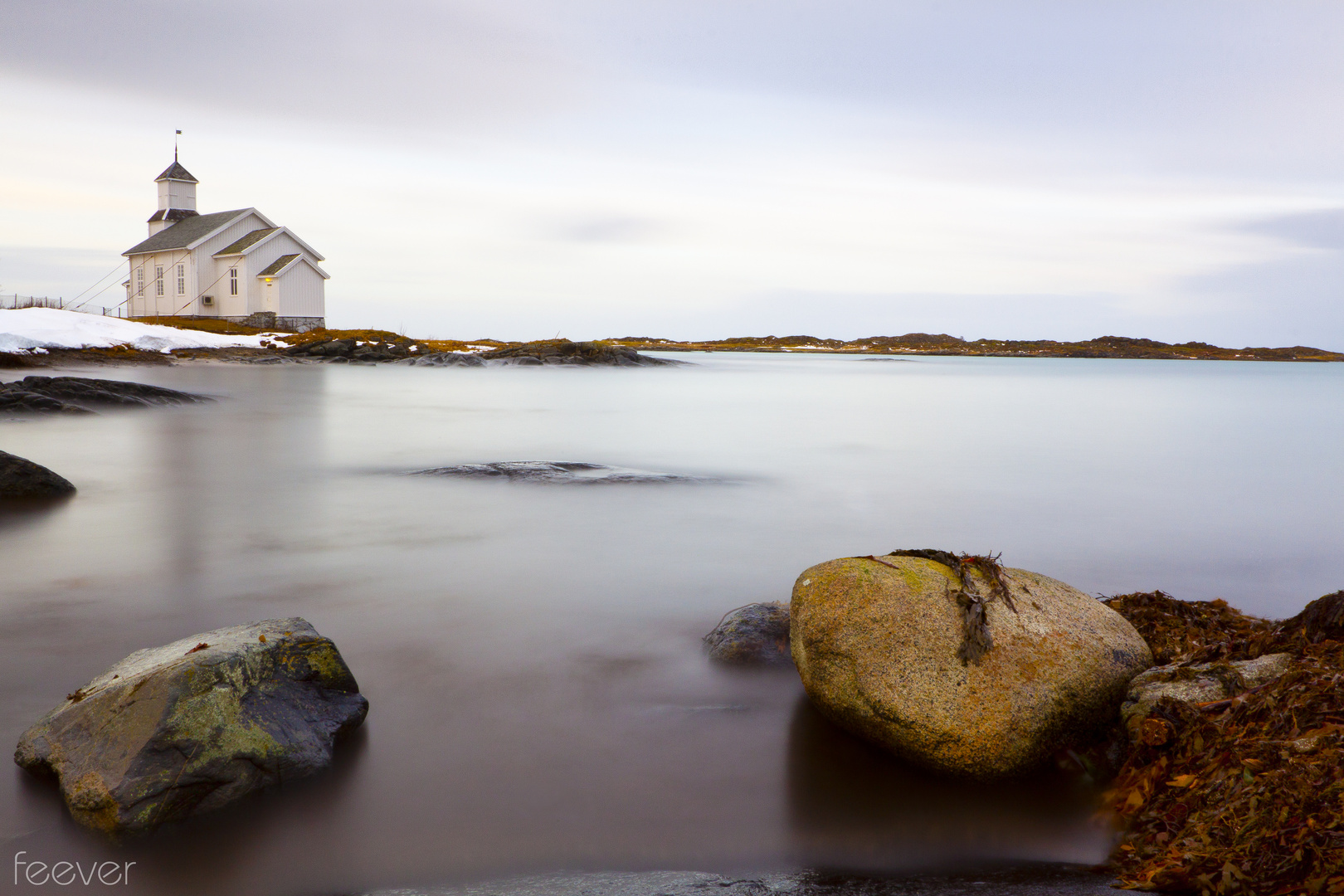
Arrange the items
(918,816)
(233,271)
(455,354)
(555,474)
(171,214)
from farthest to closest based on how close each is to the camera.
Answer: (455,354) → (171,214) → (233,271) → (555,474) → (918,816)

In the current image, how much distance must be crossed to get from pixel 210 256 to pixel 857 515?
43.5 m

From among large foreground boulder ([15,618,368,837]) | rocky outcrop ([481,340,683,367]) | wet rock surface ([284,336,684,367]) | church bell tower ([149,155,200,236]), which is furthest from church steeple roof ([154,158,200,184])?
large foreground boulder ([15,618,368,837])

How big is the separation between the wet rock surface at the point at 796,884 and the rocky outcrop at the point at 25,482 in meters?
A: 7.75

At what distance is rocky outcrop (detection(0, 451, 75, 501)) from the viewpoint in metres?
8.37

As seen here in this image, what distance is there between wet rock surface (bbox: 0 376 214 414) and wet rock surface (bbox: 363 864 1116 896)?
1700 cm

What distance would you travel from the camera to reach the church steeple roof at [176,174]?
48.0 meters

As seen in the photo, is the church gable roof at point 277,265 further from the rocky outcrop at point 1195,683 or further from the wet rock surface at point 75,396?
the rocky outcrop at point 1195,683

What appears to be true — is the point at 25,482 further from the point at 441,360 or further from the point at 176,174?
the point at 176,174

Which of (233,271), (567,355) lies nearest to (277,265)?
(233,271)

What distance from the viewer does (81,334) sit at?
1225 inches

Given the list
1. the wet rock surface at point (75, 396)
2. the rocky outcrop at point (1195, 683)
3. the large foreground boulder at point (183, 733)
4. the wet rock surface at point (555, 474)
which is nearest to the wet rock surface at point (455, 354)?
the wet rock surface at point (75, 396)

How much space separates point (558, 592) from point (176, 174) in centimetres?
5230

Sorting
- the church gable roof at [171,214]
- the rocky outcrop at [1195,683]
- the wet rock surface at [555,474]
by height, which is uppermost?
the church gable roof at [171,214]

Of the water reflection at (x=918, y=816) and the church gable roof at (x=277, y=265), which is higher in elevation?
the church gable roof at (x=277, y=265)
